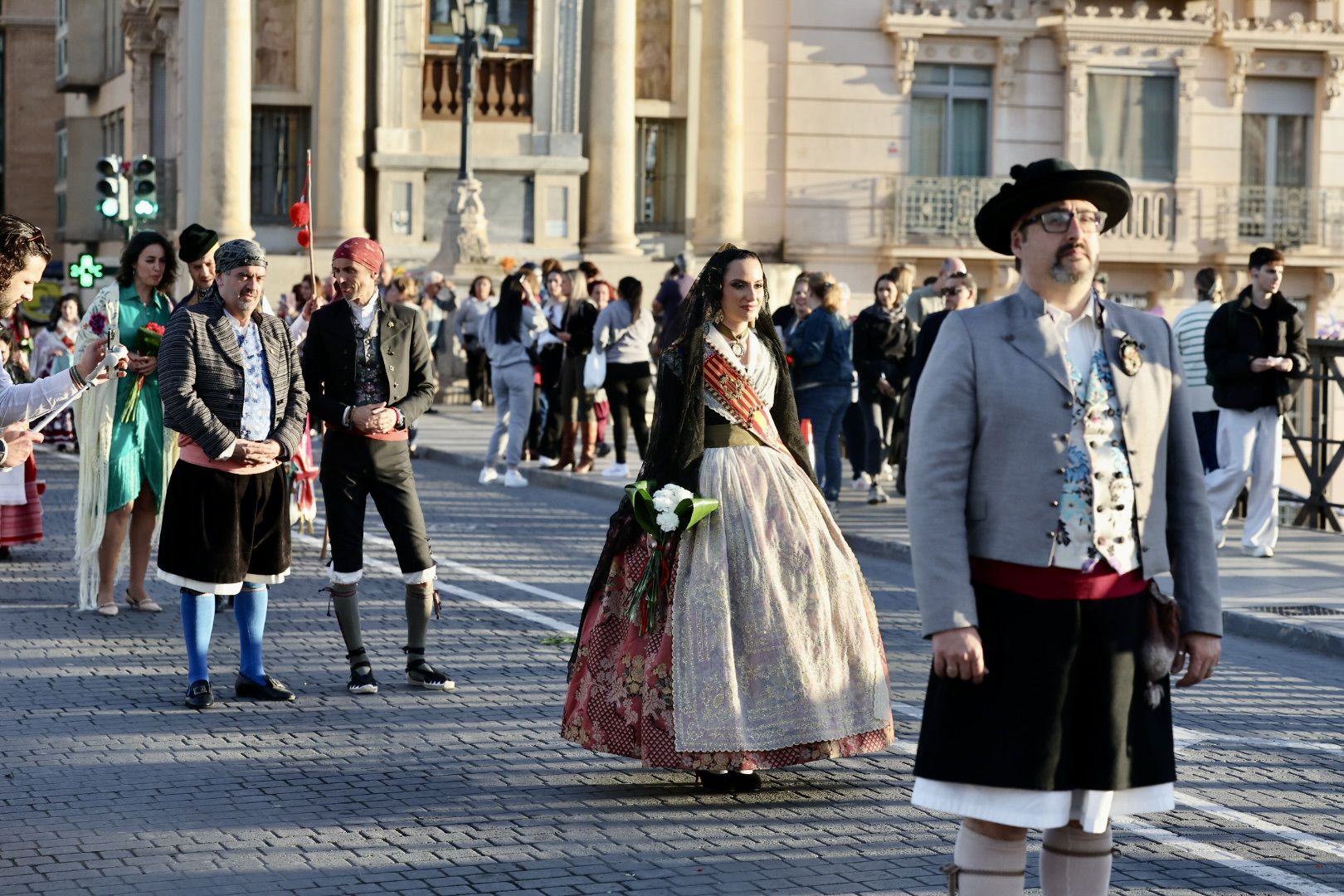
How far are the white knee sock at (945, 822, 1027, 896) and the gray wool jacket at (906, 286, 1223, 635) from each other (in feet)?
1.74

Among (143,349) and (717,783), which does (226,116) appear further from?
(717,783)

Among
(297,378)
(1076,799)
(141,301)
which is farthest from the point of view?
(141,301)

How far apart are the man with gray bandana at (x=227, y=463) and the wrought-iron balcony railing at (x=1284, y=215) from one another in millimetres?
28286

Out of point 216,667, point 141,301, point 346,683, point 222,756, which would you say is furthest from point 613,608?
point 141,301

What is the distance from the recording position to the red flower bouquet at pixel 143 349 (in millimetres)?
10539

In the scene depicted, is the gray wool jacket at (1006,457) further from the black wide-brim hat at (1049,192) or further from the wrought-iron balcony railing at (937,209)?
the wrought-iron balcony railing at (937,209)

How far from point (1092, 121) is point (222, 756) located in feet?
94.4

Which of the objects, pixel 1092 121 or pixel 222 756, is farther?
pixel 1092 121

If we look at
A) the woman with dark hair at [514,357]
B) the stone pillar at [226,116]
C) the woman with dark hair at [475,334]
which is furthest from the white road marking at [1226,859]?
the stone pillar at [226,116]

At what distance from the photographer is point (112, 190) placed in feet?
93.5

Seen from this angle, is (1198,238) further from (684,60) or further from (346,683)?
(346,683)

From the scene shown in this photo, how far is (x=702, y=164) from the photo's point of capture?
33500 millimetres

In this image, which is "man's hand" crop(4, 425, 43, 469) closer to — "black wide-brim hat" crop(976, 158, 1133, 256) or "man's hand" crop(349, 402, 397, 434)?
"man's hand" crop(349, 402, 397, 434)

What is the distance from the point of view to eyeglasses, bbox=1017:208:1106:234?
485cm
